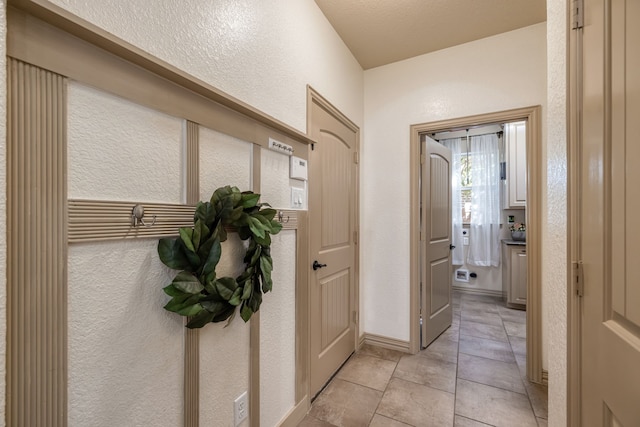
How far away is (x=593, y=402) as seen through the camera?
0.79 m

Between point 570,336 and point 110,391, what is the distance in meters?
1.47

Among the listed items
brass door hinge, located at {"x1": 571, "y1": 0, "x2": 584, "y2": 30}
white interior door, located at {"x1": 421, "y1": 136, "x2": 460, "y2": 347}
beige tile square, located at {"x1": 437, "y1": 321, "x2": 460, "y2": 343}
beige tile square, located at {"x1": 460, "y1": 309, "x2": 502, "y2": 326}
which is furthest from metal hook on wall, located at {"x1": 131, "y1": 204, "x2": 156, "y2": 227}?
beige tile square, located at {"x1": 460, "y1": 309, "x2": 502, "y2": 326}

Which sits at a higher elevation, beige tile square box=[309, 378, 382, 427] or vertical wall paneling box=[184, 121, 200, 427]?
vertical wall paneling box=[184, 121, 200, 427]

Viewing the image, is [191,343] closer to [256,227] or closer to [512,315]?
[256,227]

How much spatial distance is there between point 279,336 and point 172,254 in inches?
34.9

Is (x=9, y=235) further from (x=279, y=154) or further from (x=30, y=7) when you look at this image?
(x=279, y=154)

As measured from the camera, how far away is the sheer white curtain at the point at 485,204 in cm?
425

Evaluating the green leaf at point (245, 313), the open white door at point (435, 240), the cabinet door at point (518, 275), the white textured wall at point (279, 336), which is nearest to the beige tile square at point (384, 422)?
the white textured wall at point (279, 336)

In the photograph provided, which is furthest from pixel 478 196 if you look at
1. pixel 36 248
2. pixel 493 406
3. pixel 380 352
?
pixel 36 248

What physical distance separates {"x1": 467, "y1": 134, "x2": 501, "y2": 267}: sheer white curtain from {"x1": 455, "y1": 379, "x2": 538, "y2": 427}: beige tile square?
2707 millimetres

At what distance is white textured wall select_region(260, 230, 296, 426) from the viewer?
4.76 ft

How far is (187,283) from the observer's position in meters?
0.93

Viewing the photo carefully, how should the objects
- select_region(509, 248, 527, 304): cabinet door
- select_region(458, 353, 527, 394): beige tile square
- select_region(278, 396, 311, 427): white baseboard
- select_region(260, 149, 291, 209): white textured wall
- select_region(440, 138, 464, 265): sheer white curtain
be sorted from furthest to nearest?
select_region(440, 138, 464, 265): sheer white curtain < select_region(509, 248, 527, 304): cabinet door < select_region(458, 353, 527, 394): beige tile square < select_region(278, 396, 311, 427): white baseboard < select_region(260, 149, 291, 209): white textured wall

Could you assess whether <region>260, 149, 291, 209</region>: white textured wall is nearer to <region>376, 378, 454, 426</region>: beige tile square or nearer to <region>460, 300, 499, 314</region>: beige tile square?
<region>376, 378, 454, 426</region>: beige tile square
